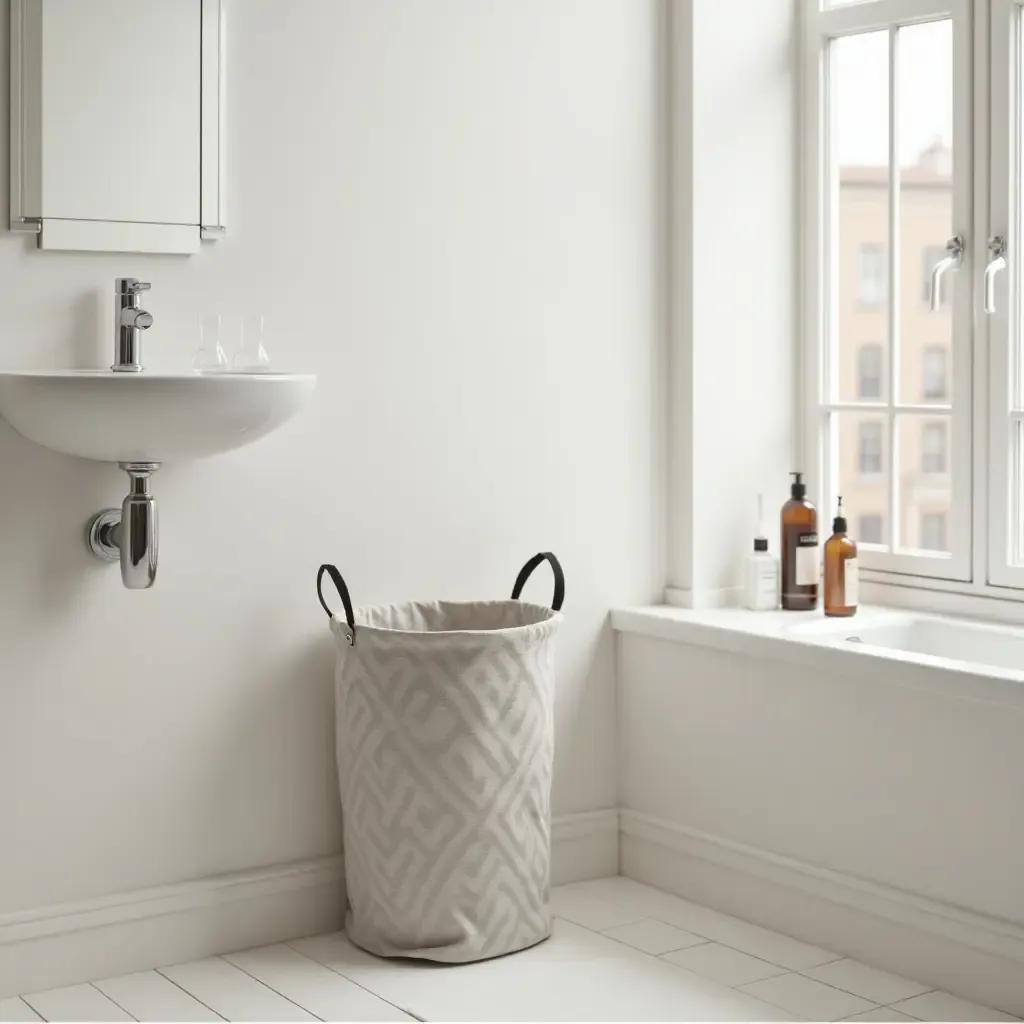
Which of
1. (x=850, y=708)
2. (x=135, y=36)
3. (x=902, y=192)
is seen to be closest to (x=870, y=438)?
(x=902, y=192)

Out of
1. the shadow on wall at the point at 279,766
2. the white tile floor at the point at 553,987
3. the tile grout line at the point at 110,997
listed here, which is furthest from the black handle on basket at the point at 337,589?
the tile grout line at the point at 110,997

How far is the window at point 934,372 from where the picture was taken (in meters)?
6.33

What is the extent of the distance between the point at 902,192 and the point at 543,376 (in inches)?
32.3

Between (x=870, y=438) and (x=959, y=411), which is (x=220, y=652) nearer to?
(x=959, y=411)

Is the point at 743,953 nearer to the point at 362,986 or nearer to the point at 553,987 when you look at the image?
the point at 553,987

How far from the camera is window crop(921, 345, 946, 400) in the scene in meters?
6.33

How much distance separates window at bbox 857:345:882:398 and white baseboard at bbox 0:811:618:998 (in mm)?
4449

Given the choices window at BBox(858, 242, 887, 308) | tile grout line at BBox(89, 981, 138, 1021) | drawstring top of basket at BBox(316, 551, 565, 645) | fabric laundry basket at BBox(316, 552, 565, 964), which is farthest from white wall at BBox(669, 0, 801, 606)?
window at BBox(858, 242, 887, 308)

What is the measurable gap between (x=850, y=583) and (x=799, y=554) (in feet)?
0.41

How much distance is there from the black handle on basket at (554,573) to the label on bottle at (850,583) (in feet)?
1.86

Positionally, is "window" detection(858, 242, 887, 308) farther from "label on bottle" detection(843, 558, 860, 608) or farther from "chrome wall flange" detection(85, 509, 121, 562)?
"chrome wall flange" detection(85, 509, 121, 562)

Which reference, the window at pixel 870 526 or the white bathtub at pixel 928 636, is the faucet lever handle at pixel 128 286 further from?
the window at pixel 870 526

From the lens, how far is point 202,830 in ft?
8.42

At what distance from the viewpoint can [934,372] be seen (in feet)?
22.4
